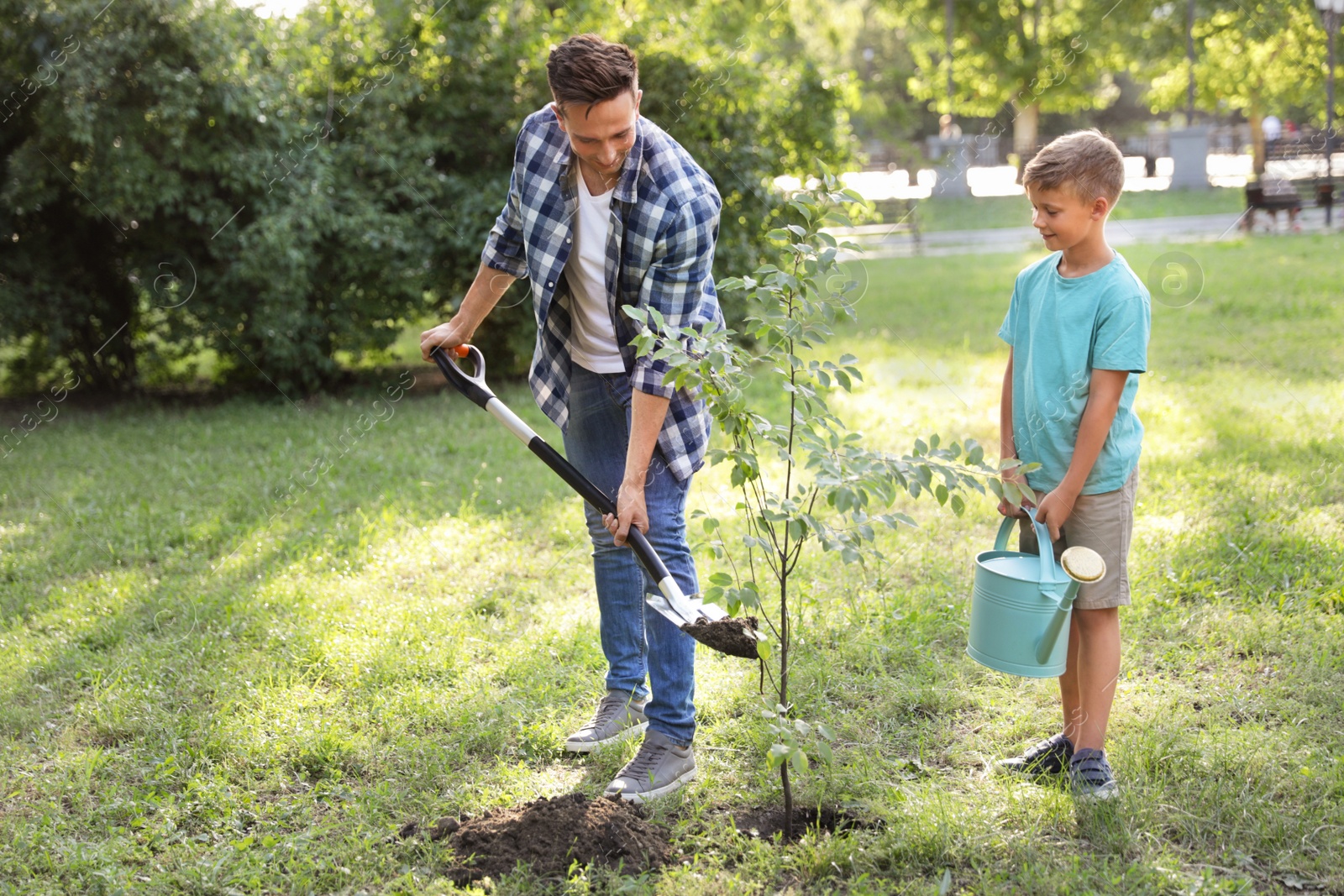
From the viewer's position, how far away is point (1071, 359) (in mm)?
2436

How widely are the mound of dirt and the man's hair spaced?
1.62 meters

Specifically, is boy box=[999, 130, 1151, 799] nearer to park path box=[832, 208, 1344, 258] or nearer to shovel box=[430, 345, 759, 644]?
shovel box=[430, 345, 759, 644]

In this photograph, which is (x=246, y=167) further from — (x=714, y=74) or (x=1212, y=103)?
(x=1212, y=103)

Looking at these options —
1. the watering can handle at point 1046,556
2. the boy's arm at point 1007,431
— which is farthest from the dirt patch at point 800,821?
the boy's arm at point 1007,431

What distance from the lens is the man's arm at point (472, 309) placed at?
9.34ft

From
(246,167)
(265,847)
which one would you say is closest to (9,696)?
(265,847)

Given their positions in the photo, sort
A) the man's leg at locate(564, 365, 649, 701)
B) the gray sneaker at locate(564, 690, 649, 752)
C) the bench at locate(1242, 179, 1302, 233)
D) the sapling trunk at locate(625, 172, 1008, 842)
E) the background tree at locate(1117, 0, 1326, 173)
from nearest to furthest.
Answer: the sapling trunk at locate(625, 172, 1008, 842)
the man's leg at locate(564, 365, 649, 701)
the gray sneaker at locate(564, 690, 649, 752)
the bench at locate(1242, 179, 1302, 233)
the background tree at locate(1117, 0, 1326, 173)

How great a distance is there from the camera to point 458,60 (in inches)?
298

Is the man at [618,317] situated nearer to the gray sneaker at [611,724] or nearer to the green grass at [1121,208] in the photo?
the gray sneaker at [611,724]

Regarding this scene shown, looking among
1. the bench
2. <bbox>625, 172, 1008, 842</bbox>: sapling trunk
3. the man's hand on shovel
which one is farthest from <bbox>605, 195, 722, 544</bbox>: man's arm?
the bench

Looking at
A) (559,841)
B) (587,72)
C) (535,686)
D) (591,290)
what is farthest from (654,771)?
(587,72)

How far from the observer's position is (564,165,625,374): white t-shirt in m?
2.56

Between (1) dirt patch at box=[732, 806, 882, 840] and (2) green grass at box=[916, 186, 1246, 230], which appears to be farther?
(2) green grass at box=[916, 186, 1246, 230]

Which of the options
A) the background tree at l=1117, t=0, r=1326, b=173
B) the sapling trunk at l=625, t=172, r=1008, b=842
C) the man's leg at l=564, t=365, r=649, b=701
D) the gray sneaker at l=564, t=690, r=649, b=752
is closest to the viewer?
the sapling trunk at l=625, t=172, r=1008, b=842
